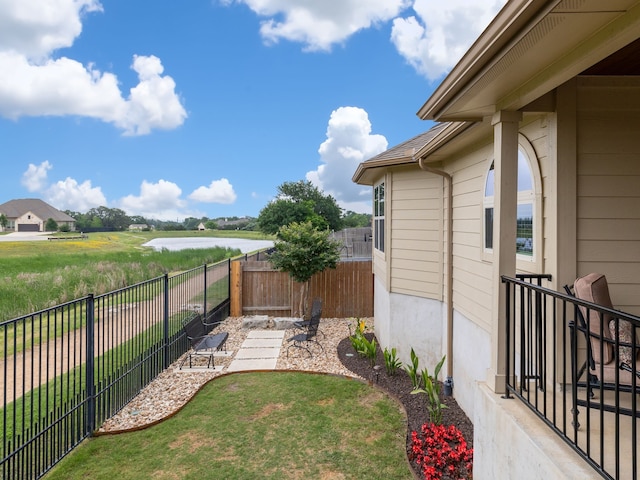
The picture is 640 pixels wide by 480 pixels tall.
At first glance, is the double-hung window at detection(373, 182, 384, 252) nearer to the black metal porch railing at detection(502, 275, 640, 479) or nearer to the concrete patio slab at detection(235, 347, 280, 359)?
the concrete patio slab at detection(235, 347, 280, 359)

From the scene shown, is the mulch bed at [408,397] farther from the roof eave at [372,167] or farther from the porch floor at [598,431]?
the roof eave at [372,167]

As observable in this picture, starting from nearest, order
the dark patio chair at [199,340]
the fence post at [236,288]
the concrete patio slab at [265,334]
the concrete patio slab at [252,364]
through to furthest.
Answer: the concrete patio slab at [252,364] → the dark patio chair at [199,340] → the concrete patio slab at [265,334] → the fence post at [236,288]

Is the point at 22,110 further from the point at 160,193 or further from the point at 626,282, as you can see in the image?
the point at 626,282

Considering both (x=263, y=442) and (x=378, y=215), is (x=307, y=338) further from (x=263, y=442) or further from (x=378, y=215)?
(x=263, y=442)

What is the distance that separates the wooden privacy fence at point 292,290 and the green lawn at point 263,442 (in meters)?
5.09

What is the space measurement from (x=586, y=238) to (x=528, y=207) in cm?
63

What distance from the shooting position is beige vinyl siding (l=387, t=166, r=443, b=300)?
6164mm

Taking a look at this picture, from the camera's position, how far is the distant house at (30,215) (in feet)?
206

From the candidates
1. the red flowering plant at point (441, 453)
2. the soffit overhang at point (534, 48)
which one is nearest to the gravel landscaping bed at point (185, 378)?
the red flowering plant at point (441, 453)

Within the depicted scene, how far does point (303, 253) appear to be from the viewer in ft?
31.1

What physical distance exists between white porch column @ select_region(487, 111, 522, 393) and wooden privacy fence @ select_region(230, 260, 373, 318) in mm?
7950

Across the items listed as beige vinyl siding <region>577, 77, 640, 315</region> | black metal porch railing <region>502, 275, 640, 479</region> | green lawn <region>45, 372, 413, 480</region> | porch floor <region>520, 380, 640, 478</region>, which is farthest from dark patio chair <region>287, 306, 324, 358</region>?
beige vinyl siding <region>577, 77, 640, 315</region>

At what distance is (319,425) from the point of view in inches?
181

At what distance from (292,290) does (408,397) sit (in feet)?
19.0
